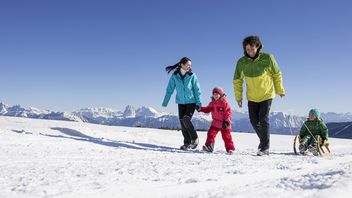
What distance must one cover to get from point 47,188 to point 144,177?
1.06 metres

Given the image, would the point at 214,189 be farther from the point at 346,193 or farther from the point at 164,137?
the point at 164,137

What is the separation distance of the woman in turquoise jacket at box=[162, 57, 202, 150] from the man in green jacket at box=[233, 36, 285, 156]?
1.50 m

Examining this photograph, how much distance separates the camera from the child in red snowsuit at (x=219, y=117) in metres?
9.73

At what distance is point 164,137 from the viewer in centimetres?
1373

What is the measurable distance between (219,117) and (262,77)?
1.56 meters

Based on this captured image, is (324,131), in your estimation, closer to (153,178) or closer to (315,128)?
(315,128)

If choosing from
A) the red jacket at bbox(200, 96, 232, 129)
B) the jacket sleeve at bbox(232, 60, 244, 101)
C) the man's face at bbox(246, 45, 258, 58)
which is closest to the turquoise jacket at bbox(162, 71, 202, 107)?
the red jacket at bbox(200, 96, 232, 129)

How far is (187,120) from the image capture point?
1018 centimetres

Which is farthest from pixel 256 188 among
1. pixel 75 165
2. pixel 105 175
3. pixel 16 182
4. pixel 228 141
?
pixel 228 141

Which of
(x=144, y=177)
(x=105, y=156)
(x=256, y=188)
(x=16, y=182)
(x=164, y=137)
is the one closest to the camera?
(x=256, y=188)

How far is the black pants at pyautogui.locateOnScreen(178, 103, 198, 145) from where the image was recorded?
33.5 feet

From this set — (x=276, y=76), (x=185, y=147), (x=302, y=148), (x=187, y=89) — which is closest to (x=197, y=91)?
(x=187, y=89)

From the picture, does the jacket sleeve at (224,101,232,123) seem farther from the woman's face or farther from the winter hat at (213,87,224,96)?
the woman's face

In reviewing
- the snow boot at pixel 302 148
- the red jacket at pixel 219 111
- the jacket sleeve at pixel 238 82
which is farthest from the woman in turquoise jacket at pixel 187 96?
the snow boot at pixel 302 148
